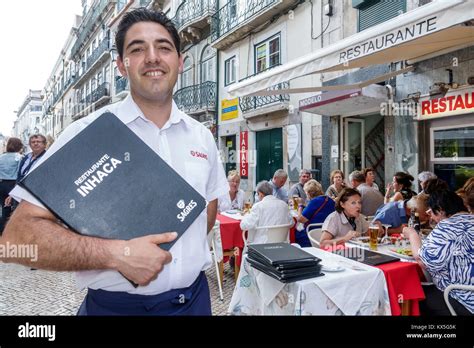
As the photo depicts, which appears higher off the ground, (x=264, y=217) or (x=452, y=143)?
(x=452, y=143)

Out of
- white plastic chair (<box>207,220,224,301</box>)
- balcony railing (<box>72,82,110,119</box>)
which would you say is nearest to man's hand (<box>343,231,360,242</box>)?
white plastic chair (<box>207,220,224,301</box>)

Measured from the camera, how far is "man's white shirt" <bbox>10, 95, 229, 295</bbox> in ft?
3.05

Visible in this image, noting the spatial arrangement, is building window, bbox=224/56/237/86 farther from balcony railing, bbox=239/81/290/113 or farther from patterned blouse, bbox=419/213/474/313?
patterned blouse, bbox=419/213/474/313

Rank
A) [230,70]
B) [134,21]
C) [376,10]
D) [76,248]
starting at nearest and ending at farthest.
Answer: [76,248] → [134,21] → [376,10] → [230,70]

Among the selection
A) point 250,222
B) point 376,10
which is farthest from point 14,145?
point 376,10

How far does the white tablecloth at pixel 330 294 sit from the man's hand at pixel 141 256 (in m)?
1.05

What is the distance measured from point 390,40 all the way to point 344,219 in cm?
160

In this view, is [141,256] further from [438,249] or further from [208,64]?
[208,64]

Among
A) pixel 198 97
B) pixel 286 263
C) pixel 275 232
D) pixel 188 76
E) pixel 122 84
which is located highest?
pixel 188 76

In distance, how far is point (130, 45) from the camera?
989mm

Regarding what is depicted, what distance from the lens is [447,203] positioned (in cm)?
205

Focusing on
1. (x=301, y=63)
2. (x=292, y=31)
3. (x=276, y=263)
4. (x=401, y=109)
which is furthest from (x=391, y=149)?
(x=276, y=263)

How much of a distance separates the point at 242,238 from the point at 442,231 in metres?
2.29

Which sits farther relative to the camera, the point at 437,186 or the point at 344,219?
the point at 344,219
